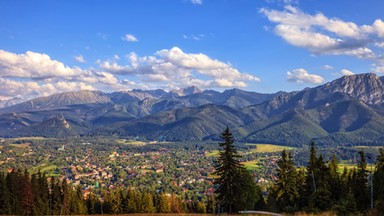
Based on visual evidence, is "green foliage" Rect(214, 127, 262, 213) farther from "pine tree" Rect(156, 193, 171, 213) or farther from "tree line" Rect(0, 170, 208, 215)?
"pine tree" Rect(156, 193, 171, 213)

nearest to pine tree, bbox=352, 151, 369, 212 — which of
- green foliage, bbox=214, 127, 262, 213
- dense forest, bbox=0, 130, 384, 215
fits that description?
dense forest, bbox=0, 130, 384, 215

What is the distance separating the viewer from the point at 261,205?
8781 centimetres

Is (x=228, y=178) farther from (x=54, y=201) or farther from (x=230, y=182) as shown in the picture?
(x=54, y=201)

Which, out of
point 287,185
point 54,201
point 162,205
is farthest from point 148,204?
point 287,185

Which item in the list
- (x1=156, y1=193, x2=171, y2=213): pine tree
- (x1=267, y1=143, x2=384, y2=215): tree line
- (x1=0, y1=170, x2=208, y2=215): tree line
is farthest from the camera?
(x1=156, y1=193, x2=171, y2=213): pine tree

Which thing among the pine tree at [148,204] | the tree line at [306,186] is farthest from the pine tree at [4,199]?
the tree line at [306,186]

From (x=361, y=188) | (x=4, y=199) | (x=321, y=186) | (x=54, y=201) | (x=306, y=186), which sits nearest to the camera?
(x=321, y=186)

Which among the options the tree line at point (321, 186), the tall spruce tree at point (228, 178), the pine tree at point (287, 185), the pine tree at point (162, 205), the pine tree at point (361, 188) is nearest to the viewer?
the tall spruce tree at point (228, 178)

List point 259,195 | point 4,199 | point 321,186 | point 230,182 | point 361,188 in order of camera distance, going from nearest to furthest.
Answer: point 230,182
point 321,186
point 361,188
point 4,199
point 259,195

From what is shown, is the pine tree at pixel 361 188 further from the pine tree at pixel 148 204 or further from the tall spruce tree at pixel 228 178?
the pine tree at pixel 148 204

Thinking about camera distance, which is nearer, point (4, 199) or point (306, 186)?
point (306, 186)

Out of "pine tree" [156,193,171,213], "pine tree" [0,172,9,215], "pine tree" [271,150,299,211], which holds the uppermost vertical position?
"pine tree" [271,150,299,211]

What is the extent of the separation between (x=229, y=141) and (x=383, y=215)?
25.5m

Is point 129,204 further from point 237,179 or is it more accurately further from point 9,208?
point 237,179
